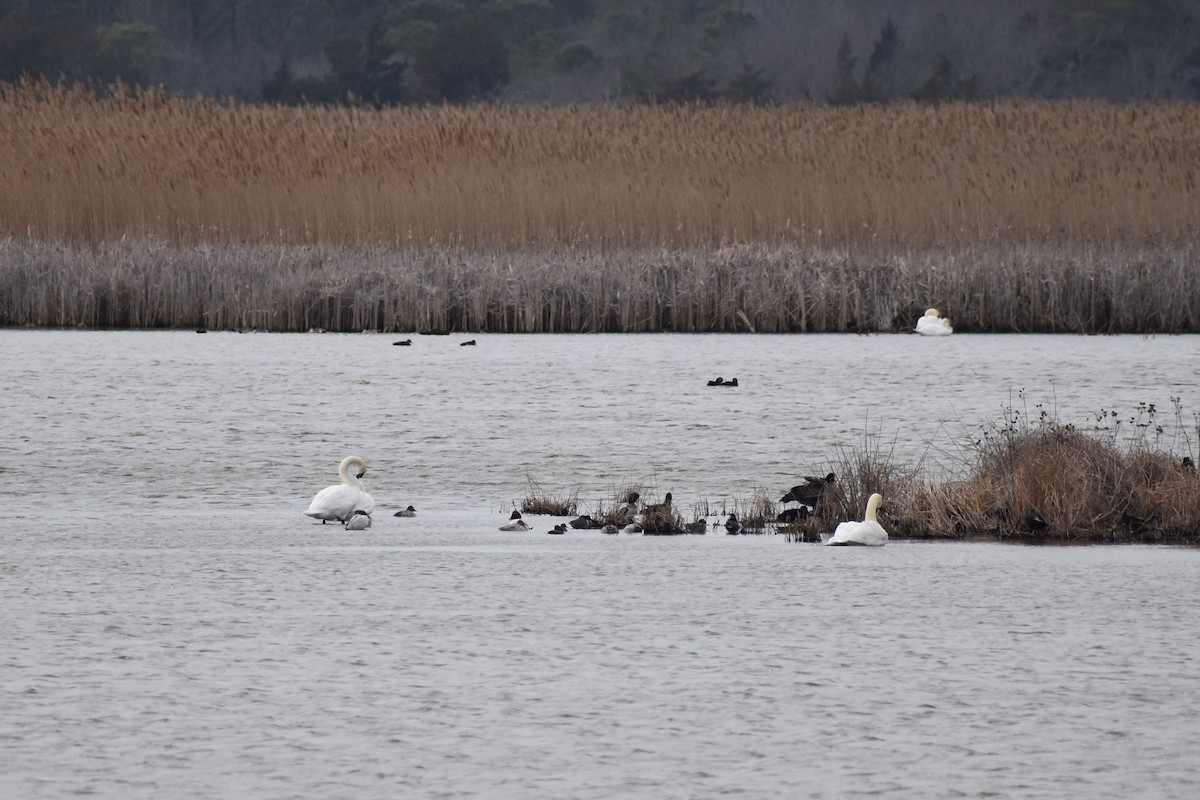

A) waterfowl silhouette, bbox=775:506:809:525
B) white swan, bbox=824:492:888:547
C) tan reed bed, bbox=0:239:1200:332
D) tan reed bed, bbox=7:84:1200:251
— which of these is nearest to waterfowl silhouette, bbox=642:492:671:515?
waterfowl silhouette, bbox=775:506:809:525

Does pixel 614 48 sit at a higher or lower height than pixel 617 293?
higher

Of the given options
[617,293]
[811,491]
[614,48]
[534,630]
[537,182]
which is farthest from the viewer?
[614,48]

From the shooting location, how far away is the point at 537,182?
61.3 ft

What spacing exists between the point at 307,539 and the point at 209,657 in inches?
78.7

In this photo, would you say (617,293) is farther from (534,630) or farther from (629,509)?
(534,630)

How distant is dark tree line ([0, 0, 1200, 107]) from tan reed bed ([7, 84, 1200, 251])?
22.7 metres

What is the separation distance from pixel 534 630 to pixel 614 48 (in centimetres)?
4622

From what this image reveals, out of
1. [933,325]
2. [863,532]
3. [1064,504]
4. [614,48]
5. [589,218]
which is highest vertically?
[614,48]

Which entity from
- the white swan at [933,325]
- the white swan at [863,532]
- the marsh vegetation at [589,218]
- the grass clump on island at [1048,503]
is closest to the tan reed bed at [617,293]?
the marsh vegetation at [589,218]

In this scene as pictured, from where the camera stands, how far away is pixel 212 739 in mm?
4051

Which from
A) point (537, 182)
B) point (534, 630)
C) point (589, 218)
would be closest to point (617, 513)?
point (534, 630)

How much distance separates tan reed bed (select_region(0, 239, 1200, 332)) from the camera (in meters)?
15.7

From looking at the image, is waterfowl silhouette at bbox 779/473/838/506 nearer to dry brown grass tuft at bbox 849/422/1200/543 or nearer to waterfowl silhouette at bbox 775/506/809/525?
waterfowl silhouette at bbox 775/506/809/525

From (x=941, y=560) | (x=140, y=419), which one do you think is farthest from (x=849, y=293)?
(x=941, y=560)
